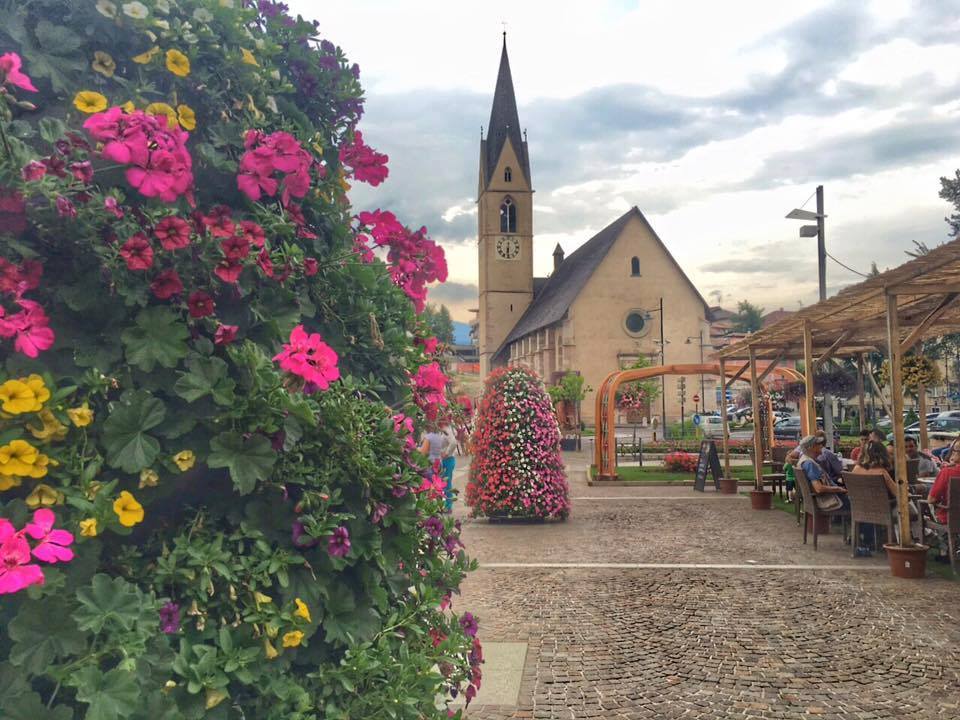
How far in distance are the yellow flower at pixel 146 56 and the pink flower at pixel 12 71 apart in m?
0.32

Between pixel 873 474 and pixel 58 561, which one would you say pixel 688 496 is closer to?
pixel 873 474

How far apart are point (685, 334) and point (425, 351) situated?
204 ft

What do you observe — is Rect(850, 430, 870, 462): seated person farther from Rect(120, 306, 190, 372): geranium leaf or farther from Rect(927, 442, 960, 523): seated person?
Rect(120, 306, 190, 372): geranium leaf

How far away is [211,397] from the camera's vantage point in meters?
1.80

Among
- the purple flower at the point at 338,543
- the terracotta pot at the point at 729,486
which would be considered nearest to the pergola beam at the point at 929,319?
the purple flower at the point at 338,543

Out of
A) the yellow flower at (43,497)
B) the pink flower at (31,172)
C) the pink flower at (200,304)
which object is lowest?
the yellow flower at (43,497)

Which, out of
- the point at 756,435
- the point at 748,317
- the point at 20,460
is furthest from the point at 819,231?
the point at 748,317

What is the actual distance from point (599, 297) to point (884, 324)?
159ft

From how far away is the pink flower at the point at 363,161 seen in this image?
99.8 inches

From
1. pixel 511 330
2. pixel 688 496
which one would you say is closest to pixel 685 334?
pixel 511 330

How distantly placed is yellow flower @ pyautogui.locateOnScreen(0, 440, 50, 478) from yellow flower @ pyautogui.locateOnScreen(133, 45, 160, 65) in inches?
37.9

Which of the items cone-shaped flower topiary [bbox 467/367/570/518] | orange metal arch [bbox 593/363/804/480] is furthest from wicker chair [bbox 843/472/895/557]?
orange metal arch [bbox 593/363/804/480]

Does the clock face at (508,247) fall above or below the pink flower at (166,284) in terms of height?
above

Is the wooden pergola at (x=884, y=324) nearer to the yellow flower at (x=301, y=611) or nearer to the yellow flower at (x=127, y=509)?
the yellow flower at (x=301, y=611)
